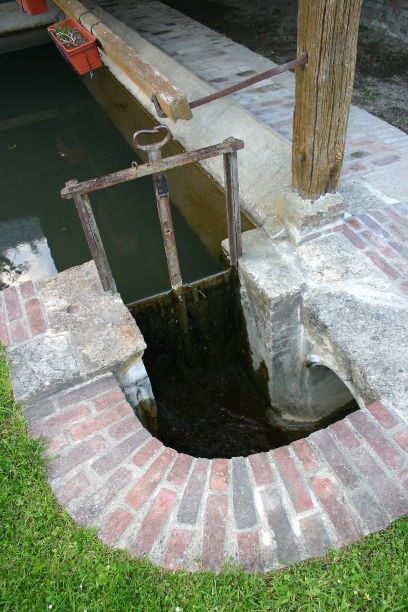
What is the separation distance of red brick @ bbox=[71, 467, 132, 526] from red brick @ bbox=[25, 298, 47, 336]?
1.12 meters

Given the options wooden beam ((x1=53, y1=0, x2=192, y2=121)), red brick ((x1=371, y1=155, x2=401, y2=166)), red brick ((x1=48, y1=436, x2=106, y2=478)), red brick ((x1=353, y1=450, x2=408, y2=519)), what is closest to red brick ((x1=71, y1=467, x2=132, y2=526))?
red brick ((x1=48, y1=436, x2=106, y2=478))

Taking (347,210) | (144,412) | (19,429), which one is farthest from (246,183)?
(19,429)

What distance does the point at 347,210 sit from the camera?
144 inches

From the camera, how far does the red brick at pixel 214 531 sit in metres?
2.00

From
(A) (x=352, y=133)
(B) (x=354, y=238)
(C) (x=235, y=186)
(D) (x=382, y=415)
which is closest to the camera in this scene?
(D) (x=382, y=415)

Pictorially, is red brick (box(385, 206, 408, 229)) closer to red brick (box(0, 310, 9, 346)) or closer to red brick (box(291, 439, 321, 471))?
red brick (box(291, 439, 321, 471))

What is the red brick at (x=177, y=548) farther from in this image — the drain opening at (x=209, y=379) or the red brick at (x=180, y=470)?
the drain opening at (x=209, y=379)

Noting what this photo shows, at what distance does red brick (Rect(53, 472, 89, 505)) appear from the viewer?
2244 millimetres

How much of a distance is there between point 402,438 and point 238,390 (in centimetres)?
196

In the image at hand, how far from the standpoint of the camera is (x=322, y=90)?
107 inches

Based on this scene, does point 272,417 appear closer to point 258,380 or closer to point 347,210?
point 258,380

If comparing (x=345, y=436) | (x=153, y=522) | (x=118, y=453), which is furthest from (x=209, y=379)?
(x=153, y=522)

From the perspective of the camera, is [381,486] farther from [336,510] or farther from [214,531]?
[214,531]

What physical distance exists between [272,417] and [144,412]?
1.16m
